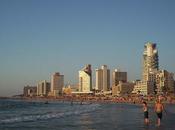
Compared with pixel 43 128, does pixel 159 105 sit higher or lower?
higher

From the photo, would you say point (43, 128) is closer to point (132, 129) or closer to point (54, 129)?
point (54, 129)

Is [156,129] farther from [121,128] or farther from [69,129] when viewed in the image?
[69,129]

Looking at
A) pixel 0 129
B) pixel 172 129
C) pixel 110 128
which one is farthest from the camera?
pixel 0 129

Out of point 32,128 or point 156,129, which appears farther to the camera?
point 32,128

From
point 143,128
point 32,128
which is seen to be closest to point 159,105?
point 143,128

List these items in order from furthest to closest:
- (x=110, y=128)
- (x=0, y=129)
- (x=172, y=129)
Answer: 1. (x=0, y=129)
2. (x=110, y=128)
3. (x=172, y=129)

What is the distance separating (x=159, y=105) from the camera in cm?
2675

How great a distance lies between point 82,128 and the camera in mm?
26906

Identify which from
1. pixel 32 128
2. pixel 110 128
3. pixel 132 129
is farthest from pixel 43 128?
pixel 132 129

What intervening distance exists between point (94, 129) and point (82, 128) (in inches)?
57.6

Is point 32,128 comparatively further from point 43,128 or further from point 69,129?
point 69,129

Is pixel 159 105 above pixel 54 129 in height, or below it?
above

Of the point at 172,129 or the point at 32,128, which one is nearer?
the point at 172,129

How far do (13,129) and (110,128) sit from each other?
708 centimetres
